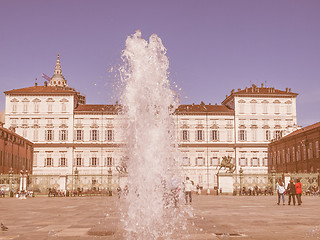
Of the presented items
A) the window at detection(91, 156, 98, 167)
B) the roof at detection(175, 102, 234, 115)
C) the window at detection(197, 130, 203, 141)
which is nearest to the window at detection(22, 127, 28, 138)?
the window at detection(91, 156, 98, 167)

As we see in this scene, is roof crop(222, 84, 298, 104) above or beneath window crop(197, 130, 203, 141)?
above

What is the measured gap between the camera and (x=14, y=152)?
164ft

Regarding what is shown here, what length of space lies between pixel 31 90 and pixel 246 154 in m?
32.7

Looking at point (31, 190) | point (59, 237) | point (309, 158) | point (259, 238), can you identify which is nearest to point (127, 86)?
point (59, 237)

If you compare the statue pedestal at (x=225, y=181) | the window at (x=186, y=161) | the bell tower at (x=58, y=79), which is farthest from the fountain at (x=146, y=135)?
the bell tower at (x=58, y=79)

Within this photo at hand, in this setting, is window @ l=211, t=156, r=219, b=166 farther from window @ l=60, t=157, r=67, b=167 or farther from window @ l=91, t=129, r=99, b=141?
window @ l=60, t=157, r=67, b=167

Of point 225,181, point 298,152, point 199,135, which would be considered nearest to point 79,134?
point 199,135

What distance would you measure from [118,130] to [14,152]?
52.2ft

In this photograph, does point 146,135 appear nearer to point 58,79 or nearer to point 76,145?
point 76,145

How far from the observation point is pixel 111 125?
61.9m

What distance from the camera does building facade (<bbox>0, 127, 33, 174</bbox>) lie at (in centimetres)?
4578

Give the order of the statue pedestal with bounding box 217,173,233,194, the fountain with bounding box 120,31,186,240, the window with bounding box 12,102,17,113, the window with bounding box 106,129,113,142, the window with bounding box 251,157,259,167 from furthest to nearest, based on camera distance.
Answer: the window with bounding box 106,129,113,142 → the window with bounding box 251,157,259,167 → the window with bounding box 12,102,17,113 → the statue pedestal with bounding box 217,173,233,194 → the fountain with bounding box 120,31,186,240

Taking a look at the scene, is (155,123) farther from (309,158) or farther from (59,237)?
(309,158)

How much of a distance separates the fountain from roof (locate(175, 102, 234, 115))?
50.4 metres
